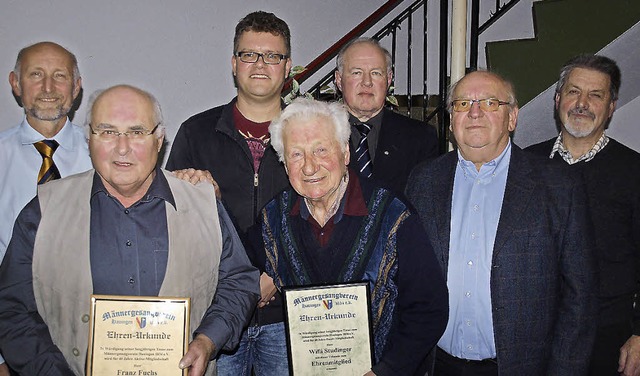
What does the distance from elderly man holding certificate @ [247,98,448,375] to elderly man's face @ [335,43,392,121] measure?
69 cm

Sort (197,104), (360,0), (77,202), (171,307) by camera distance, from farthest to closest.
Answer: (360,0)
(197,104)
(77,202)
(171,307)

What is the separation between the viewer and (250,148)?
248 centimetres

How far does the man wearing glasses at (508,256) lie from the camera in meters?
2.03

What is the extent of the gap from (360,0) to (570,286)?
488cm

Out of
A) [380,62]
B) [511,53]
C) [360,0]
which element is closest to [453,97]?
[380,62]

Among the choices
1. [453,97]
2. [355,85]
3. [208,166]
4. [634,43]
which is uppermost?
[634,43]

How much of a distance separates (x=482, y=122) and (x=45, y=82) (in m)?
1.97

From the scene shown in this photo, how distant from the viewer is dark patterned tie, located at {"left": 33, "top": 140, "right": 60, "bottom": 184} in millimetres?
2395

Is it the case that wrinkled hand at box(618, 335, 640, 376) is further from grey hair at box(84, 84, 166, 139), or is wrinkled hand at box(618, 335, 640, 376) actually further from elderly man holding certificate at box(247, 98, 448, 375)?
grey hair at box(84, 84, 166, 139)

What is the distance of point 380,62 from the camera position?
275 centimetres

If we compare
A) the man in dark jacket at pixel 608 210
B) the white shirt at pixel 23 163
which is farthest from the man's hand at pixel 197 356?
the man in dark jacket at pixel 608 210

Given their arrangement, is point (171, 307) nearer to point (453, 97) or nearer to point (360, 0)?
point (453, 97)

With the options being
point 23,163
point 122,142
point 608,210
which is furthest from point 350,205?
point 23,163

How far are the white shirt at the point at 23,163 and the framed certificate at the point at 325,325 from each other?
128cm
